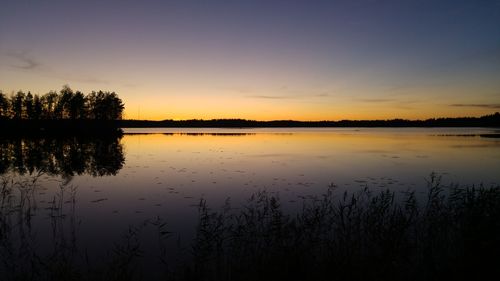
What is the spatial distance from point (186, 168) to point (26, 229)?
770 inches

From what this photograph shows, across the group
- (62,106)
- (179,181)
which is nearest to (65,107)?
(62,106)

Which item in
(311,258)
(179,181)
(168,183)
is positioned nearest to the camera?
(311,258)

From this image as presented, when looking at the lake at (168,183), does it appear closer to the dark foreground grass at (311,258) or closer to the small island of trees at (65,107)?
the dark foreground grass at (311,258)

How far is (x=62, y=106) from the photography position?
132 meters

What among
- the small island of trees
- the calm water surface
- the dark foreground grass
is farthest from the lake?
the small island of trees

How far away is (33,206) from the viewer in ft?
57.1

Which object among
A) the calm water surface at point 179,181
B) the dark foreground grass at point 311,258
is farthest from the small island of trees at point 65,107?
the dark foreground grass at point 311,258

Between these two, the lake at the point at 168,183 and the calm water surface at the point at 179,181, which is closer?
the lake at the point at 168,183

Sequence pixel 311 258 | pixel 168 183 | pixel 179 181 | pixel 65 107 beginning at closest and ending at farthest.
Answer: pixel 311 258
pixel 168 183
pixel 179 181
pixel 65 107

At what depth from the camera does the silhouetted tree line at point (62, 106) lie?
130m

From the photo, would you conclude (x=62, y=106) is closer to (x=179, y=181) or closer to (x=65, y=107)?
(x=65, y=107)

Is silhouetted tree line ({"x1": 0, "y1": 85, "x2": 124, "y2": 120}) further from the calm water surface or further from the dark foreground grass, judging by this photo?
the dark foreground grass

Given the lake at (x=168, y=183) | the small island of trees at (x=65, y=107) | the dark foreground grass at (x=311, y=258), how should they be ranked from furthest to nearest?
1. the small island of trees at (x=65, y=107)
2. the lake at (x=168, y=183)
3. the dark foreground grass at (x=311, y=258)

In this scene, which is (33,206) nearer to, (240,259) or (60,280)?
(60,280)
